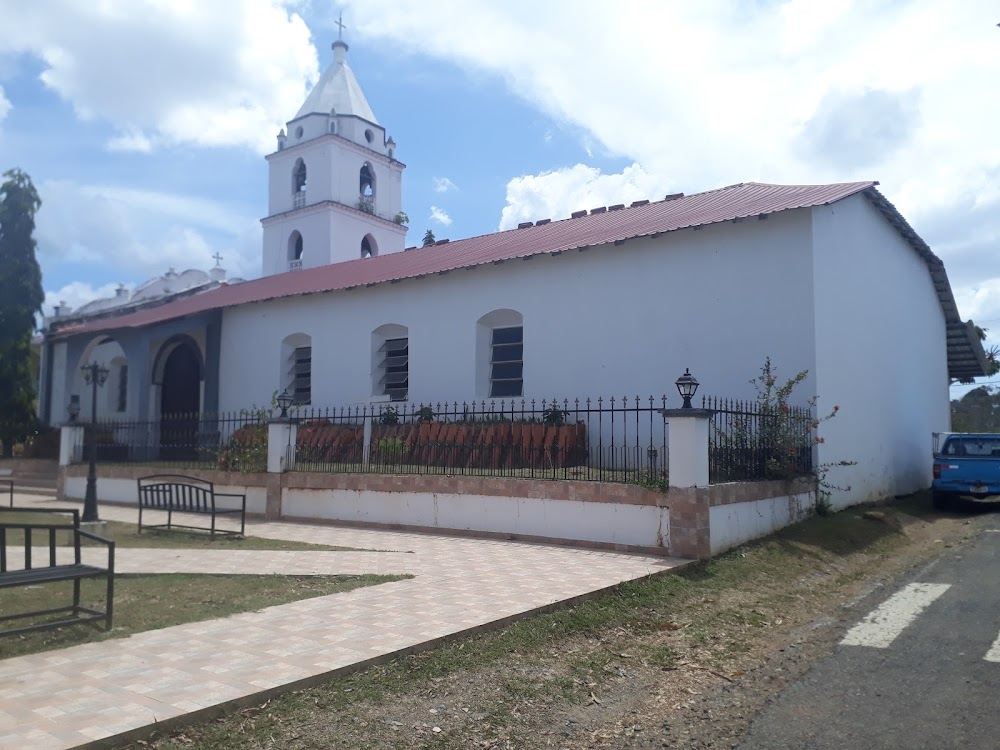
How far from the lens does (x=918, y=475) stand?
17.9 meters

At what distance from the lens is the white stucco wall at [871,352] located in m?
12.7

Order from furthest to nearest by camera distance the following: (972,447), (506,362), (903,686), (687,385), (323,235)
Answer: (323,235), (506,362), (972,447), (687,385), (903,686)

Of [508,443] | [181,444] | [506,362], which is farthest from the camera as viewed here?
[506,362]

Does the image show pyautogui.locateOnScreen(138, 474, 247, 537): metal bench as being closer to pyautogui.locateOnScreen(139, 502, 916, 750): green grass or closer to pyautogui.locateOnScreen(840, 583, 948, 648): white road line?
pyautogui.locateOnScreen(139, 502, 916, 750): green grass

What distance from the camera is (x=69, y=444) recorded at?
1688cm

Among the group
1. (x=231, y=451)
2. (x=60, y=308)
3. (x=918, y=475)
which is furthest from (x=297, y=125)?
(x=918, y=475)

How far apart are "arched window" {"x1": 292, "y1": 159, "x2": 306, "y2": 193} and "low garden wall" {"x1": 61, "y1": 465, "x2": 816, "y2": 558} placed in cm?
2367

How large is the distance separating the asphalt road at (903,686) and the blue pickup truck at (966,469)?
6.89 metres

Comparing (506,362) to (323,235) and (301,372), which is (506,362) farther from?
(323,235)

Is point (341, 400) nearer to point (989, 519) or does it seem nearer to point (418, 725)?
point (989, 519)

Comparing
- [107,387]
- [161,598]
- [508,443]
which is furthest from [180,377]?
[161,598]

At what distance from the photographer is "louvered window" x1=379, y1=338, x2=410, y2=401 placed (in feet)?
59.5

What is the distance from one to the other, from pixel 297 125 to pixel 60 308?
12.1 meters

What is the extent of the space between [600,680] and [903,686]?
6.06ft
